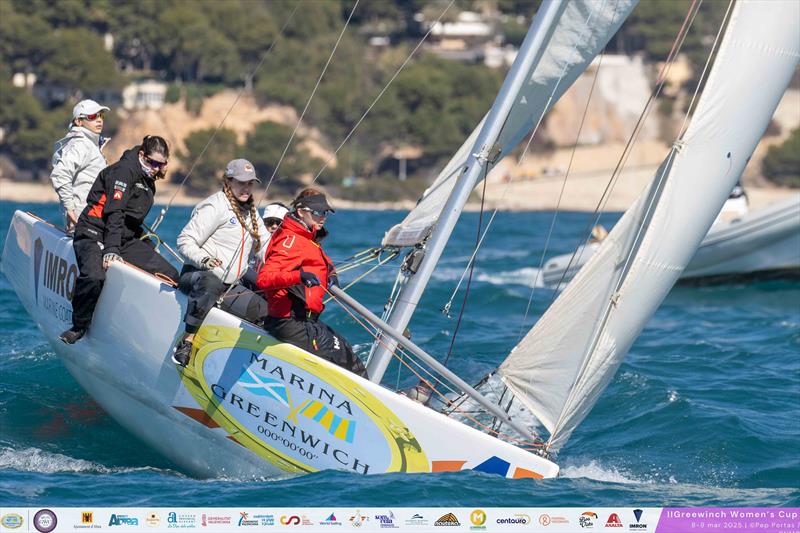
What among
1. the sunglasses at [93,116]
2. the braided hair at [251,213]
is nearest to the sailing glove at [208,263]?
the braided hair at [251,213]

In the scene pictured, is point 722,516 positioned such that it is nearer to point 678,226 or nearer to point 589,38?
point 678,226

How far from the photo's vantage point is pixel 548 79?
7.62 m

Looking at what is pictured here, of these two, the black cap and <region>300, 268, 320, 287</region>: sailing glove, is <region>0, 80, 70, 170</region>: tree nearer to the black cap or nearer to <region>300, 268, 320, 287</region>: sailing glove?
the black cap

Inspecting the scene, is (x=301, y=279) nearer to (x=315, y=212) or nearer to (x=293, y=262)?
(x=293, y=262)

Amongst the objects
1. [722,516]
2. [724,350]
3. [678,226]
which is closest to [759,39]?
[678,226]

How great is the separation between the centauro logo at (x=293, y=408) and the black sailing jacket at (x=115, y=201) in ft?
2.91

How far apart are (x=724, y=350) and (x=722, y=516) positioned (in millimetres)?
6169

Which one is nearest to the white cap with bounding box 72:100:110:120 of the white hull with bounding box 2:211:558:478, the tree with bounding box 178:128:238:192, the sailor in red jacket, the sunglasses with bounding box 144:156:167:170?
the sunglasses with bounding box 144:156:167:170

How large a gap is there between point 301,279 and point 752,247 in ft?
38.0

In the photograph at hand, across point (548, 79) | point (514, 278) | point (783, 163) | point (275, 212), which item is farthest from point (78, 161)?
point (783, 163)

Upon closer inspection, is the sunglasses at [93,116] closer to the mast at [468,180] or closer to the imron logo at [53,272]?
the imron logo at [53,272]

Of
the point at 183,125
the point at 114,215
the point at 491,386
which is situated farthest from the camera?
the point at 183,125

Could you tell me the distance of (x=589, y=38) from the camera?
7.52 m

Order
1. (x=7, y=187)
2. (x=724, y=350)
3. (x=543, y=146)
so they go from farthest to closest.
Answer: (x=543, y=146)
(x=7, y=187)
(x=724, y=350)
